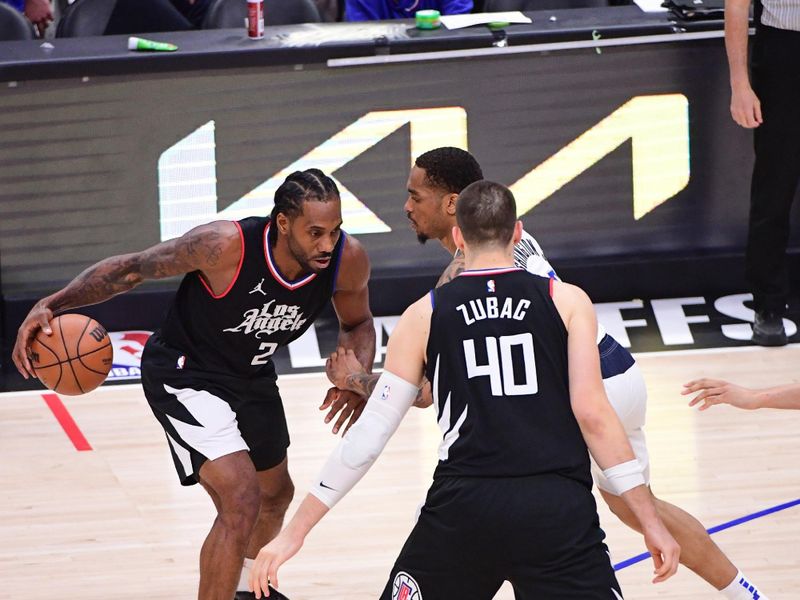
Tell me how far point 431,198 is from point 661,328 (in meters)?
3.71

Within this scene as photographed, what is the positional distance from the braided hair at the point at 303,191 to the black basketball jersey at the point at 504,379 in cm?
99

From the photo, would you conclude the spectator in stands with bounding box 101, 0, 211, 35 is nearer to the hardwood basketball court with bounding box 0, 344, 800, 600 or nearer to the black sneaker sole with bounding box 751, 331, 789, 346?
the hardwood basketball court with bounding box 0, 344, 800, 600

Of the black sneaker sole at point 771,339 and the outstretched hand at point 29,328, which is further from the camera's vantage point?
the black sneaker sole at point 771,339

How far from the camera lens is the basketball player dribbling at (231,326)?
4.74 meters

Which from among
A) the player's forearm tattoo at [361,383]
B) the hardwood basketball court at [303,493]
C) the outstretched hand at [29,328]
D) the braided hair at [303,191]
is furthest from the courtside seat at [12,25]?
the player's forearm tattoo at [361,383]

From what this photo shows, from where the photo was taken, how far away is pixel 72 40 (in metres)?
8.12

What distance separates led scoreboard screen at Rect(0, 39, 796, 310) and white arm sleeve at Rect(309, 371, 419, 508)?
419cm

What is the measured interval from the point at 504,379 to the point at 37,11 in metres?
6.36

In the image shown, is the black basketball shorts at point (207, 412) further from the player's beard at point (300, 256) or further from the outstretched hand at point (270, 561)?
the outstretched hand at point (270, 561)

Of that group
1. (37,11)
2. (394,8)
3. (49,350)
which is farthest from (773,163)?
(37,11)

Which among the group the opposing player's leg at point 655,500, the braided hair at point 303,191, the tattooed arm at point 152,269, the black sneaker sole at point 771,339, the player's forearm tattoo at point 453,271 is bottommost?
the black sneaker sole at point 771,339

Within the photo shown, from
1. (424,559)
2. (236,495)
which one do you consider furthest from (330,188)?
(424,559)

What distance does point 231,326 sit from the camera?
4.95 metres

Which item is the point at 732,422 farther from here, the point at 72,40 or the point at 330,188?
the point at 72,40
